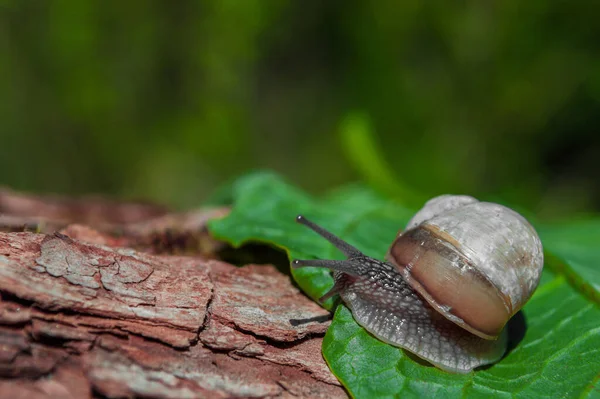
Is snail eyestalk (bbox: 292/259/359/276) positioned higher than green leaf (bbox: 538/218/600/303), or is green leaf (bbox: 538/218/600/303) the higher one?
snail eyestalk (bbox: 292/259/359/276)

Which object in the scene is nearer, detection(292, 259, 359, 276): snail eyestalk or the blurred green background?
detection(292, 259, 359, 276): snail eyestalk

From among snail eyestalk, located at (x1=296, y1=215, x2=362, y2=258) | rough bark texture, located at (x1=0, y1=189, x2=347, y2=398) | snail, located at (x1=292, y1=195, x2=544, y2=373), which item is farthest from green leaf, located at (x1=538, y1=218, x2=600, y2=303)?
rough bark texture, located at (x1=0, y1=189, x2=347, y2=398)

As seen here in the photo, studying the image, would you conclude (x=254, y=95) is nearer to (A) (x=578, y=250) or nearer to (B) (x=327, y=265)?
(A) (x=578, y=250)

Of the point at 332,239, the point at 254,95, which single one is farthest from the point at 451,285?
the point at 254,95

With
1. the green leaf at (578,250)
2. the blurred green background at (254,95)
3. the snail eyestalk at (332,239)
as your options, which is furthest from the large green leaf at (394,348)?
the blurred green background at (254,95)

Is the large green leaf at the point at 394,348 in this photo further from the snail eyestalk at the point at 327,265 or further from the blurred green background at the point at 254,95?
the blurred green background at the point at 254,95

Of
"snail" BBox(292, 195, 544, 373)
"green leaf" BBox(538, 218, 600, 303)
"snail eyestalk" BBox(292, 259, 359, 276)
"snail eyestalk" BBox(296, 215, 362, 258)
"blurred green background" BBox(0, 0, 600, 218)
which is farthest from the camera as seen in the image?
"blurred green background" BBox(0, 0, 600, 218)

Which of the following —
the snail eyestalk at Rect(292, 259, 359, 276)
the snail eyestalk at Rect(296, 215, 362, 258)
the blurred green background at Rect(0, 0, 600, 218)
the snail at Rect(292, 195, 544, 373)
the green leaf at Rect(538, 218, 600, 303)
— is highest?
the blurred green background at Rect(0, 0, 600, 218)

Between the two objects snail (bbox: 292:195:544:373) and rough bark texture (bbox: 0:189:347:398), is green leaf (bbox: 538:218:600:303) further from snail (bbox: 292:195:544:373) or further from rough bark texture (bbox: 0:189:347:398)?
rough bark texture (bbox: 0:189:347:398)
